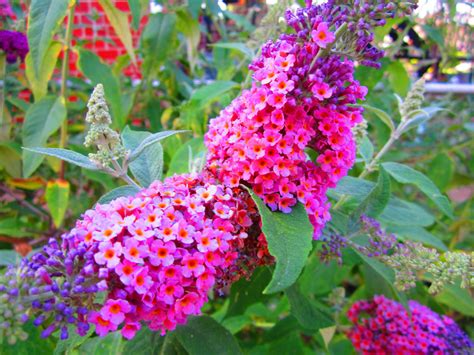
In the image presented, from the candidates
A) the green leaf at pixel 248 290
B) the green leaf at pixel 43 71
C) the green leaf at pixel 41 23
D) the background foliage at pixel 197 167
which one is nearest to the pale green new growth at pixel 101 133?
the background foliage at pixel 197 167

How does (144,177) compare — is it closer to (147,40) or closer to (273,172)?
(273,172)

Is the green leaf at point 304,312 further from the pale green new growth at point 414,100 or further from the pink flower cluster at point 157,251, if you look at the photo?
the pale green new growth at point 414,100

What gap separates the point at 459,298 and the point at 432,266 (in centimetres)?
74

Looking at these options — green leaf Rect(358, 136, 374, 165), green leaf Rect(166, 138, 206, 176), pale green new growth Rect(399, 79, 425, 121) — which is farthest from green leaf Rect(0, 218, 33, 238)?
pale green new growth Rect(399, 79, 425, 121)

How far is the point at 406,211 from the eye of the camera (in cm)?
111

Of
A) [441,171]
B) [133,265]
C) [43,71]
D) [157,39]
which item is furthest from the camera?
[441,171]

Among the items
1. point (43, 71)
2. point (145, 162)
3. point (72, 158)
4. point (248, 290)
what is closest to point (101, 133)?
point (72, 158)

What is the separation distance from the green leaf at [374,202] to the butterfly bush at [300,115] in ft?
0.49

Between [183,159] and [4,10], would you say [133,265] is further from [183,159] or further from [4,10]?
[4,10]

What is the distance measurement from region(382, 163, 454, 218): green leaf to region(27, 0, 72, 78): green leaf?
0.77 m

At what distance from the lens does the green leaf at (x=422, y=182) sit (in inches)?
39.9

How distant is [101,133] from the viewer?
0.71 m

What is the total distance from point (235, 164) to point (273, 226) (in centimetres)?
13

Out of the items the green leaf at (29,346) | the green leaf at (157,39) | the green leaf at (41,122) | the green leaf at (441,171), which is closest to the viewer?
the green leaf at (29,346)
